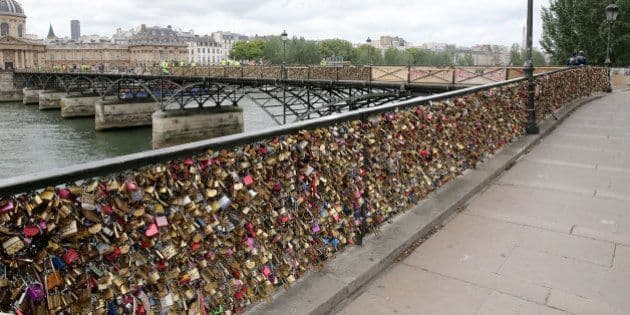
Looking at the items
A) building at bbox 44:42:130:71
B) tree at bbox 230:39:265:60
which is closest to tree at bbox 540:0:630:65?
tree at bbox 230:39:265:60

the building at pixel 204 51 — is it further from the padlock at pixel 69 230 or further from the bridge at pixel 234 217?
the padlock at pixel 69 230

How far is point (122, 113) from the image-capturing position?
49156 mm

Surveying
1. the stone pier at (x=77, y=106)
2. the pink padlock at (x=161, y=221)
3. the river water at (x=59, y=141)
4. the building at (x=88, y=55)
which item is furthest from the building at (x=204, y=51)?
the pink padlock at (x=161, y=221)

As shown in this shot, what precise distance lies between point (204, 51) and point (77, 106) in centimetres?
12946

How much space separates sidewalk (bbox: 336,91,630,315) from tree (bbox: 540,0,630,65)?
3357 centimetres

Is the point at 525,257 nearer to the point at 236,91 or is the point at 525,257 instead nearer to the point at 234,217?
the point at 234,217

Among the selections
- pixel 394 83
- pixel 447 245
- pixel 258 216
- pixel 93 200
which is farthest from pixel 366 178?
pixel 394 83

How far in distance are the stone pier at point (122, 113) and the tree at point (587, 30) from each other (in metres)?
37.5

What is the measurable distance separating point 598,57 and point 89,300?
40.4 m

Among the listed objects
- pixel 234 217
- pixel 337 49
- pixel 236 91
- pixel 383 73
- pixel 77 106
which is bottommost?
pixel 234 217

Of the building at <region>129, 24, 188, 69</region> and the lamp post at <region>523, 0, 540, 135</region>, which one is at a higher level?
the building at <region>129, 24, 188, 69</region>

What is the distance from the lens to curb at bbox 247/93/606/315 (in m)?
3.25

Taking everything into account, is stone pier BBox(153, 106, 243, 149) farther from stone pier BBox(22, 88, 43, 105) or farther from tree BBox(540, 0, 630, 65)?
stone pier BBox(22, 88, 43, 105)

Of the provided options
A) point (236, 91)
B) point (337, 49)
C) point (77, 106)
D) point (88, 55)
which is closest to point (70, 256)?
point (236, 91)
